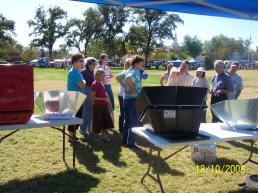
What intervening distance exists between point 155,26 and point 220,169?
57.8m

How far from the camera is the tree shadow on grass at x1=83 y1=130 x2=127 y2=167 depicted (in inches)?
217

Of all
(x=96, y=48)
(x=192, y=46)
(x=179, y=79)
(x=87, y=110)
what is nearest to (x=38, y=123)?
(x=87, y=110)

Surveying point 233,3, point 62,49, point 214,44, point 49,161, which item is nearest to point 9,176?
point 49,161

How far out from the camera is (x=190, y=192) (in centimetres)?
441

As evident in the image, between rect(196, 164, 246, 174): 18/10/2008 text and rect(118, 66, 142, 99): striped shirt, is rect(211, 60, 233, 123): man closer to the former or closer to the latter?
rect(118, 66, 142, 99): striped shirt

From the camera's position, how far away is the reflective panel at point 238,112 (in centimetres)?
401

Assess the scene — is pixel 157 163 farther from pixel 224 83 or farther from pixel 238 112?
pixel 224 83

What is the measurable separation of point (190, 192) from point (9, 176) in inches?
92.3

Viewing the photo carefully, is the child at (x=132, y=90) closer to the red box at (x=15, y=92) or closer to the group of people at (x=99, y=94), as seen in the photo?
the group of people at (x=99, y=94)

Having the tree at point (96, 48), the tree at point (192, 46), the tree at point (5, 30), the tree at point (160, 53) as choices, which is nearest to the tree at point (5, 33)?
the tree at point (5, 30)

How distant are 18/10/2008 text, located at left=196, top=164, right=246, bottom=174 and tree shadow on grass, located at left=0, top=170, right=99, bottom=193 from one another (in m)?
1.56

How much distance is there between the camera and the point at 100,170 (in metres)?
5.08

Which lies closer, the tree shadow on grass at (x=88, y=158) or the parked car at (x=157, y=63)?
the tree shadow on grass at (x=88, y=158)

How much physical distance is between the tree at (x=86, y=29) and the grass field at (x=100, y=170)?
199 feet
